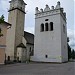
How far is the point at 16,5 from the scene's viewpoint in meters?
42.9

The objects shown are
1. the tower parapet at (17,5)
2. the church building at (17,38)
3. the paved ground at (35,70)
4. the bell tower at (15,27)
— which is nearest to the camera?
the paved ground at (35,70)

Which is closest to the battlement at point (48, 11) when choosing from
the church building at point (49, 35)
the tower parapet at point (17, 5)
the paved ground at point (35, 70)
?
the church building at point (49, 35)

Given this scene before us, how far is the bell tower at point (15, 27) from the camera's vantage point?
40.0 metres

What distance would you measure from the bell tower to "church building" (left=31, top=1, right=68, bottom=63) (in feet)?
14.0

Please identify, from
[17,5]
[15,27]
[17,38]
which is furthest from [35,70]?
[17,5]

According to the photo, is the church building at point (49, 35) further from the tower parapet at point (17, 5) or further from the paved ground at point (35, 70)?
the paved ground at point (35, 70)

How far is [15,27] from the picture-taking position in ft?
135

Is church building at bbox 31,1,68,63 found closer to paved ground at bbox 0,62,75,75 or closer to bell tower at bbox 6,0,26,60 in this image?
bell tower at bbox 6,0,26,60

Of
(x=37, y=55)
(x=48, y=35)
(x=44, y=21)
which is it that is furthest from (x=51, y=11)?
(x=37, y=55)

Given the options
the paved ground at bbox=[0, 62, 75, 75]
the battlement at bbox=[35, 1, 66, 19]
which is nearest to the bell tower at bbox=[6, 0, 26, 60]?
the battlement at bbox=[35, 1, 66, 19]

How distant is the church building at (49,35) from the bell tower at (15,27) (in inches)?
168

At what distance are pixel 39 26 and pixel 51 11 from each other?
16.6 ft

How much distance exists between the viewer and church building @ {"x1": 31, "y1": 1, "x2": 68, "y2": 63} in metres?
38.2

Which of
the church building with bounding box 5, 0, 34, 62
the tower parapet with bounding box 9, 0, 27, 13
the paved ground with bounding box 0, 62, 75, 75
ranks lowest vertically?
the paved ground with bounding box 0, 62, 75, 75
